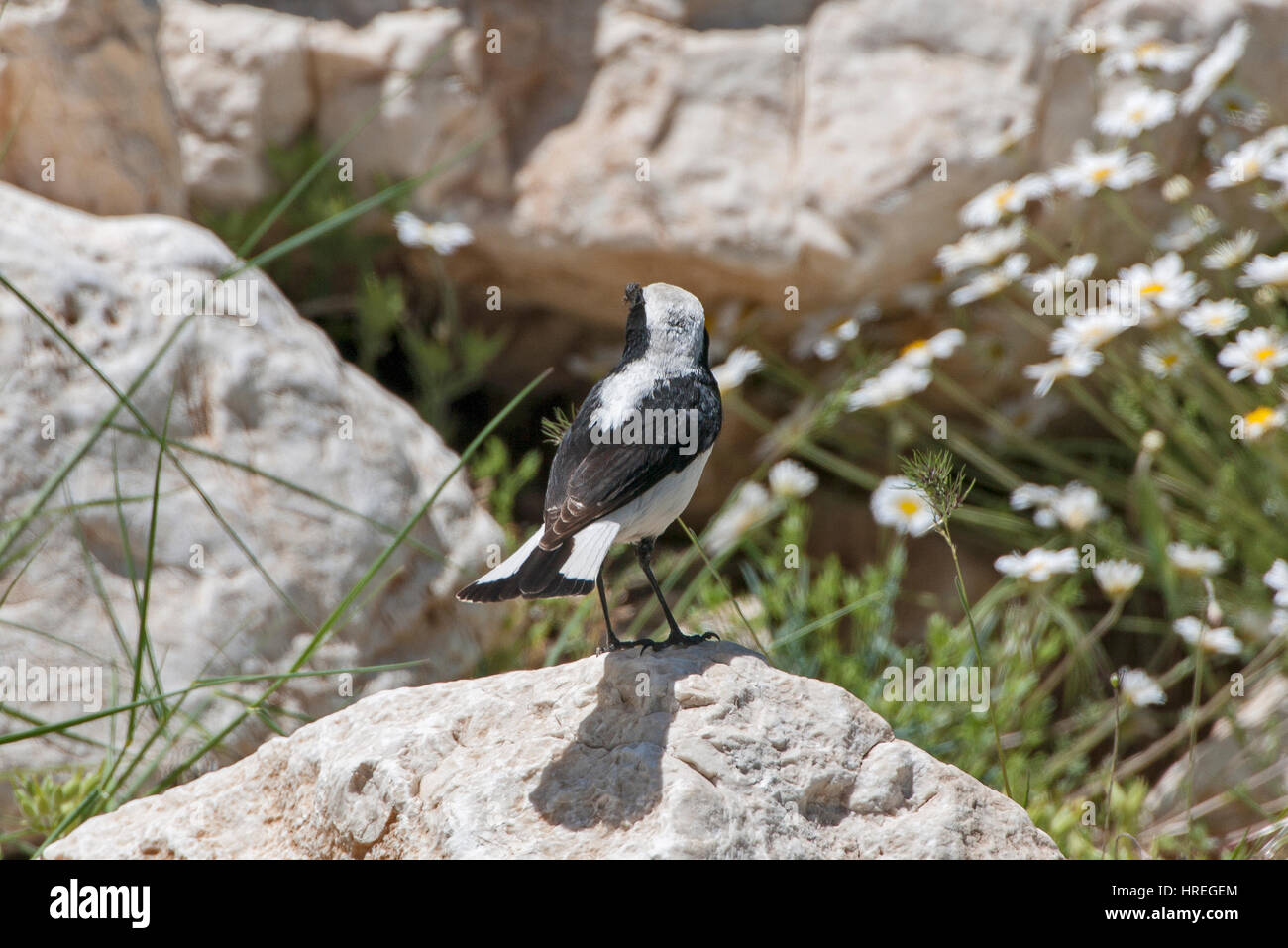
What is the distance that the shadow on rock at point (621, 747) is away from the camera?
231cm

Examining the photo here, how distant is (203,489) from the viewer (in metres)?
3.88

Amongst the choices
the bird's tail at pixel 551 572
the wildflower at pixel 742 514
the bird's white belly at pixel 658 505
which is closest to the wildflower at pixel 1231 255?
the wildflower at pixel 742 514

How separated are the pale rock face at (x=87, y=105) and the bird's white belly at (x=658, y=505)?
11.0 feet

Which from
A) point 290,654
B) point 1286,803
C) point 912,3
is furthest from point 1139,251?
point 290,654

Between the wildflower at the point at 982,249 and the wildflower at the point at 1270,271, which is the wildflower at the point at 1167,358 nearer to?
the wildflower at the point at 1270,271

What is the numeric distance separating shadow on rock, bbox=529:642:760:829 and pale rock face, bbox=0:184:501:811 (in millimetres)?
1317

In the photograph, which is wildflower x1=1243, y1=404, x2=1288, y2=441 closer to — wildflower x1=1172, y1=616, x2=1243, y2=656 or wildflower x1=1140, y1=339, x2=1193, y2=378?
wildflower x1=1140, y1=339, x2=1193, y2=378

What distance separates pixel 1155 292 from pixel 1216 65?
4.16 feet

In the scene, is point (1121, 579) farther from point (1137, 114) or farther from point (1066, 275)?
point (1137, 114)

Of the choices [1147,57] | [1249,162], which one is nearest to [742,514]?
[1249,162]

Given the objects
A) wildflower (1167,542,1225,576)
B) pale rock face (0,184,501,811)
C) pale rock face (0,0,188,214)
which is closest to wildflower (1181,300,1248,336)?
wildflower (1167,542,1225,576)

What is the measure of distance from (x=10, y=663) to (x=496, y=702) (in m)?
1.72

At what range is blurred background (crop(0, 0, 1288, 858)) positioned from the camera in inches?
151

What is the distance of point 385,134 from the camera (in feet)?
19.0
